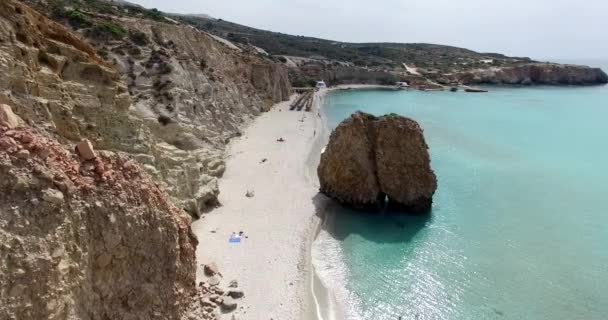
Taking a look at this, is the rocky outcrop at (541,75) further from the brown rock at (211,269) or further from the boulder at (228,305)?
the boulder at (228,305)

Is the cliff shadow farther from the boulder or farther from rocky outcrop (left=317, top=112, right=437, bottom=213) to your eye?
the boulder

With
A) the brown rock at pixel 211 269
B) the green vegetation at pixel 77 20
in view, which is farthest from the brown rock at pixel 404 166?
the green vegetation at pixel 77 20

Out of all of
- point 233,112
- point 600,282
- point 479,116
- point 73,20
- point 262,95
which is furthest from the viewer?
point 479,116

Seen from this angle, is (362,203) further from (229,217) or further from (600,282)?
(600,282)

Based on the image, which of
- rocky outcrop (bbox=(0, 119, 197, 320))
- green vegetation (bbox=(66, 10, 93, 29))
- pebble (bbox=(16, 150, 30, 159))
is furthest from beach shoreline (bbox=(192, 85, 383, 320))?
green vegetation (bbox=(66, 10, 93, 29))

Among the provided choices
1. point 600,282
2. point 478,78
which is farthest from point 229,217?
point 478,78
